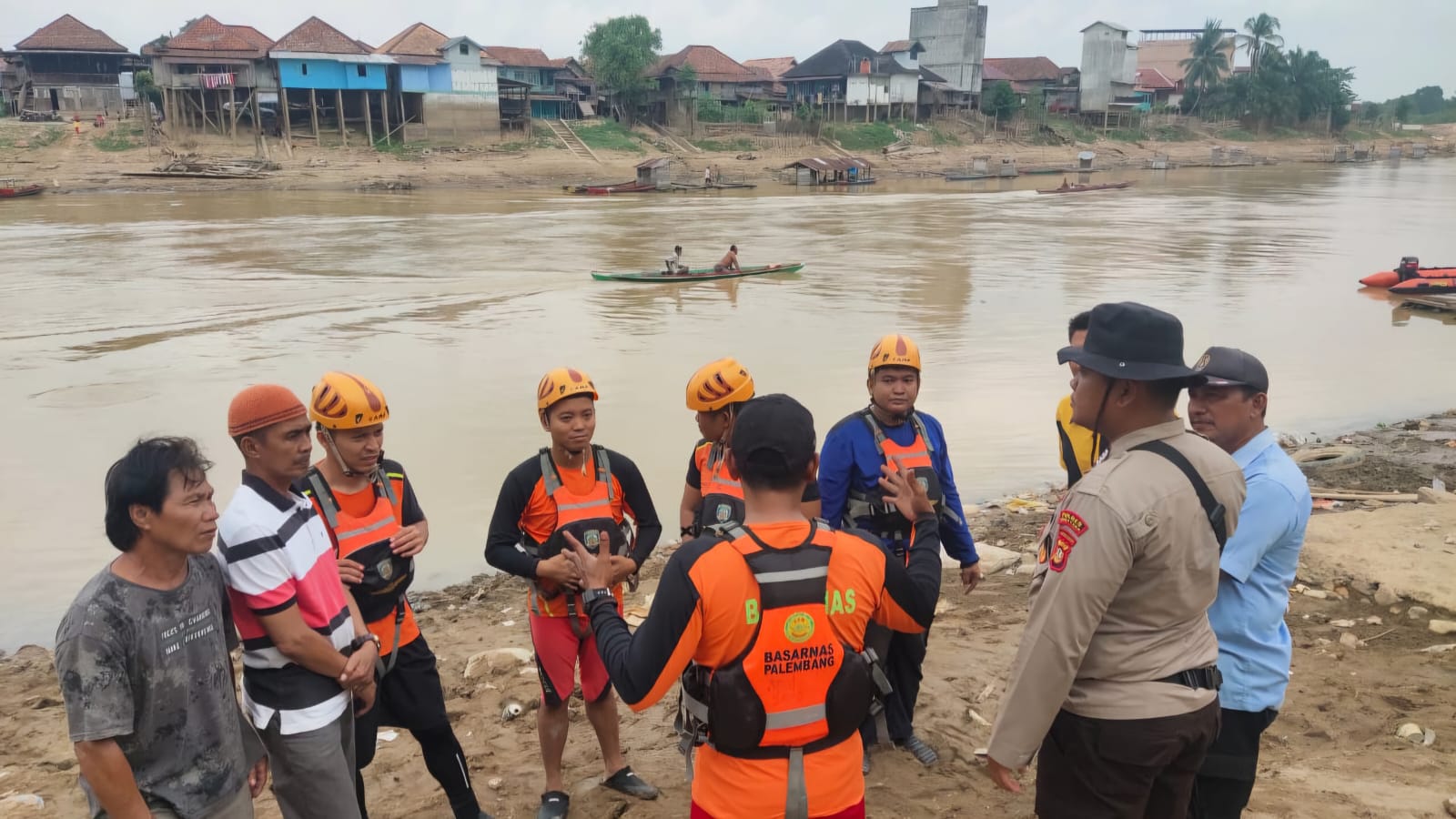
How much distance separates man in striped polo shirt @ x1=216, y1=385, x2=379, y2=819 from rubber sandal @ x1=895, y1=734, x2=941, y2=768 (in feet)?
8.30

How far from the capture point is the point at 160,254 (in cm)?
2789

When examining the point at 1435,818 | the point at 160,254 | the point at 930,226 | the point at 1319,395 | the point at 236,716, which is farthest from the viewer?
the point at 930,226

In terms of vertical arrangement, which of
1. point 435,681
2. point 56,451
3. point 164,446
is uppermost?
point 164,446

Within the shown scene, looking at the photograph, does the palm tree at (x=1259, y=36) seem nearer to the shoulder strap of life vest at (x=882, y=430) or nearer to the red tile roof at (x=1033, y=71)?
the red tile roof at (x=1033, y=71)

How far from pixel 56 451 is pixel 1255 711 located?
12930mm

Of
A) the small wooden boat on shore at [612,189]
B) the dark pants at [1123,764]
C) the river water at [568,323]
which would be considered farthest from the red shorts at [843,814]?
the small wooden boat on shore at [612,189]

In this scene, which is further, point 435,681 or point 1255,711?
point 435,681

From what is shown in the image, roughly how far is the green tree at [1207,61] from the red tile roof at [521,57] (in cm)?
6853

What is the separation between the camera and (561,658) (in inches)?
158

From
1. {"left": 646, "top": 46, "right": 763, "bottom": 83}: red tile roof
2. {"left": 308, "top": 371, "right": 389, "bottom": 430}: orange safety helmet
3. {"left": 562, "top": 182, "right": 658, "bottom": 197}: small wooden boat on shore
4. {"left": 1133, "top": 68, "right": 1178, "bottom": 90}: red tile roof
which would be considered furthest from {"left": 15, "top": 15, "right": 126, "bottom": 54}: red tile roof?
{"left": 1133, "top": 68, "right": 1178, "bottom": 90}: red tile roof

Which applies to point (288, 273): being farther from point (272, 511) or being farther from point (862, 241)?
point (272, 511)

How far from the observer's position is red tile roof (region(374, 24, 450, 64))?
55.1 m

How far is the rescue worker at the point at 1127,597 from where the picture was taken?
244cm

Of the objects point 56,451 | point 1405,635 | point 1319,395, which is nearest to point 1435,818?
point 1405,635
